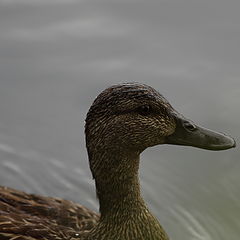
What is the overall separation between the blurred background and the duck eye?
1716 millimetres

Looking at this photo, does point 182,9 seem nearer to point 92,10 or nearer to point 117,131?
point 92,10

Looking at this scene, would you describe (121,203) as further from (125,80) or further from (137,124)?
(125,80)

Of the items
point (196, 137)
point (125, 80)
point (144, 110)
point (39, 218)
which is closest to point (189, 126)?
point (196, 137)

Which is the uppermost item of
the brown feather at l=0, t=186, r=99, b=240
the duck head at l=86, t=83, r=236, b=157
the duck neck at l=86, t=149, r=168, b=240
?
the duck head at l=86, t=83, r=236, b=157

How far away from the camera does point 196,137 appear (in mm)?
6602

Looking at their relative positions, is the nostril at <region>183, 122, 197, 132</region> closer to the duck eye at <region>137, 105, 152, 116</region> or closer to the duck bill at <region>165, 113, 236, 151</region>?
the duck bill at <region>165, 113, 236, 151</region>

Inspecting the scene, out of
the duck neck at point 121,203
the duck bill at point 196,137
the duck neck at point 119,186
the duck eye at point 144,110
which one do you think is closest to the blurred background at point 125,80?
the duck neck at point 121,203

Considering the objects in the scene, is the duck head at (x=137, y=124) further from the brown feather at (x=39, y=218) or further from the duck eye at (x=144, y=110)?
the brown feather at (x=39, y=218)

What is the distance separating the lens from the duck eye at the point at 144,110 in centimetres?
647

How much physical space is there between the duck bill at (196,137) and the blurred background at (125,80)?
140 cm

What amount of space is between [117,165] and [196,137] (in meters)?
0.55

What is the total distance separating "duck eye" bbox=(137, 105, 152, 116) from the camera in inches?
255

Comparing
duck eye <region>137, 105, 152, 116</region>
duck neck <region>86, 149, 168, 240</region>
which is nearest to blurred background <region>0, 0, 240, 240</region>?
duck neck <region>86, 149, 168, 240</region>

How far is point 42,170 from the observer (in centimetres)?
855
